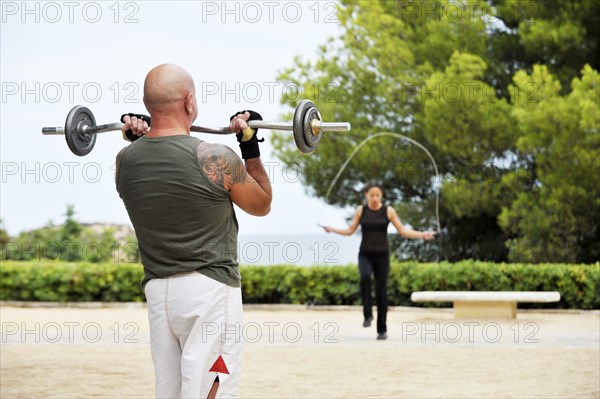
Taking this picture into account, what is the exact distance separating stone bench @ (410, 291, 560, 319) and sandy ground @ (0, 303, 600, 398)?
24 cm

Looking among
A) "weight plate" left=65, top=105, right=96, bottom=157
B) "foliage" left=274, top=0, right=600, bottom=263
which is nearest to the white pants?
"weight plate" left=65, top=105, right=96, bottom=157

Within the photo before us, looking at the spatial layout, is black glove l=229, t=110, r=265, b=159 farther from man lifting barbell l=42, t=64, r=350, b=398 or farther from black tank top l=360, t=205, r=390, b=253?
black tank top l=360, t=205, r=390, b=253

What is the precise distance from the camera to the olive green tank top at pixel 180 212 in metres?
3.69


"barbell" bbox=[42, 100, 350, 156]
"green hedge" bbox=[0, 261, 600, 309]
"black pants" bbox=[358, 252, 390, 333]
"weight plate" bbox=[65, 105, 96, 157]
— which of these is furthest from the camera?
"green hedge" bbox=[0, 261, 600, 309]

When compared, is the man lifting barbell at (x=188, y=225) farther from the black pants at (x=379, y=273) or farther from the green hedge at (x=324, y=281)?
the green hedge at (x=324, y=281)

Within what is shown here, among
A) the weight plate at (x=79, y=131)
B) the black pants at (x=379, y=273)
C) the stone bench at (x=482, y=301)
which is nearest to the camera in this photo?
the weight plate at (x=79, y=131)

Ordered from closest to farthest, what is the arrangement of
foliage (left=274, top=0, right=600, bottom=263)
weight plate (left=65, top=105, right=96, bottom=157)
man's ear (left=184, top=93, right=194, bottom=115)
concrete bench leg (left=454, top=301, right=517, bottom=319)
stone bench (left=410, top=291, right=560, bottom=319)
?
man's ear (left=184, top=93, right=194, bottom=115), weight plate (left=65, top=105, right=96, bottom=157), stone bench (left=410, top=291, right=560, bottom=319), concrete bench leg (left=454, top=301, right=517, bottom=319), foliage (left=274, top=0, right=600, bottom=263)

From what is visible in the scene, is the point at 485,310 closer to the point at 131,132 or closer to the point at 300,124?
Result: the point at 300,124

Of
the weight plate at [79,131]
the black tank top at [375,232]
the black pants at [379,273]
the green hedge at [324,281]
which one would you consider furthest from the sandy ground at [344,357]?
the weight plate at [79,131]

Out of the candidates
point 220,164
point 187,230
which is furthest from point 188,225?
point 220,164

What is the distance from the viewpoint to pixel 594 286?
1722cm

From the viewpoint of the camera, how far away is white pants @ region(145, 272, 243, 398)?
144 inches

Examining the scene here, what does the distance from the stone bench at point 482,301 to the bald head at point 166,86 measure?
1217 cm

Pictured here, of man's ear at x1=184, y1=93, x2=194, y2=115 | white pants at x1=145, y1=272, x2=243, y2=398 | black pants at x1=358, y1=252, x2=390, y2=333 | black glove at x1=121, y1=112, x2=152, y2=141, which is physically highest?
man's ear at x1=184, y1=93, x2=194, y2=115
